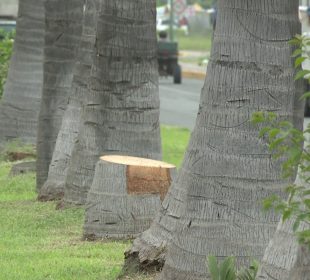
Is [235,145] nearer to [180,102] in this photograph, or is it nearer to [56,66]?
[56,66]

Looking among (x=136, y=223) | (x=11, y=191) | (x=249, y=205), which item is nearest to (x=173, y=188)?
(x=249, y=205)

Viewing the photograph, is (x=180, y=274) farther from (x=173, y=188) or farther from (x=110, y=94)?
(x=110, y=94)

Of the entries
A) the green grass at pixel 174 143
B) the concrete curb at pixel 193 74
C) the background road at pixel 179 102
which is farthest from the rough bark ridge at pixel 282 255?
the concrete curb at pixel 193 74

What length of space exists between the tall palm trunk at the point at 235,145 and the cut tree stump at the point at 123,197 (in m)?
1.78

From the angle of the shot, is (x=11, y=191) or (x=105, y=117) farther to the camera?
(x=11, y=191)

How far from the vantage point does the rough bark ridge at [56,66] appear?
44.0ft

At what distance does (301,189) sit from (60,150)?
7.44 m

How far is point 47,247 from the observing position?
30.9 ft

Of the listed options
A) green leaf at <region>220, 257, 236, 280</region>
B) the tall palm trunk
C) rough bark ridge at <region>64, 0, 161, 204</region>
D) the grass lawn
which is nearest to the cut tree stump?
the grass lawn

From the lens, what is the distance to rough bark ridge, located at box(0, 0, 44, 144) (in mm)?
17500

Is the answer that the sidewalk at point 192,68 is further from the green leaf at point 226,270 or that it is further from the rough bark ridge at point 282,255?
the rough bark ridge at point 282,255

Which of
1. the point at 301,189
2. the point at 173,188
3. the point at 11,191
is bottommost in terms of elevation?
the point at 11,191

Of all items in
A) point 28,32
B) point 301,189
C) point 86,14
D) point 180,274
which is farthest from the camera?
point 28,32

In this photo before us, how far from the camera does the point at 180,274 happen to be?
7.34 metres
